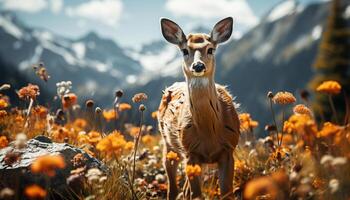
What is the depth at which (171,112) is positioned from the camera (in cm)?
688

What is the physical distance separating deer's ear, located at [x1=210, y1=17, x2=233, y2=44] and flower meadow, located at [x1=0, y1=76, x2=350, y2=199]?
3.09ft

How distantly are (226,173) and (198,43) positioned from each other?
159 centimetres

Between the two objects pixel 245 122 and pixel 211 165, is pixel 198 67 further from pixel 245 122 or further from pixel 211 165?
pixel 245 122

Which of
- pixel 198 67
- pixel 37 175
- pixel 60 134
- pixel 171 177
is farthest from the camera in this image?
pixel 60 134

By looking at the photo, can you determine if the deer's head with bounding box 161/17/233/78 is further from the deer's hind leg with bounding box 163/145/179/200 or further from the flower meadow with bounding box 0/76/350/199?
the deer's hind leg with bounding box 163/145/179/200

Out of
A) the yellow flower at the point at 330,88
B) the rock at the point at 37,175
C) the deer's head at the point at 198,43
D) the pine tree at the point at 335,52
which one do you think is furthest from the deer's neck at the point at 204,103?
the pine tree at the point at 335,52

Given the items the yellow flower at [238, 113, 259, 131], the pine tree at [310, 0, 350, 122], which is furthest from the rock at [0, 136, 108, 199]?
the pine tree at [310, 0, 350, 122]

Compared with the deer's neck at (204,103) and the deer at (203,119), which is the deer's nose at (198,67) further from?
the deer's neck at (204,103)

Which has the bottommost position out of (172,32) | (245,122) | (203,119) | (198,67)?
(203,119)

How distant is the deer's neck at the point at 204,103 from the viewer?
5.77 m

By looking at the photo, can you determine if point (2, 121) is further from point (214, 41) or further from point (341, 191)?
point (341, 191)

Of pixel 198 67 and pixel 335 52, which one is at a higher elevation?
pixel 335 52

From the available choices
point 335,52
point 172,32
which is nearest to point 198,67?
point 172,32

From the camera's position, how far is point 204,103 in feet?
19.1
